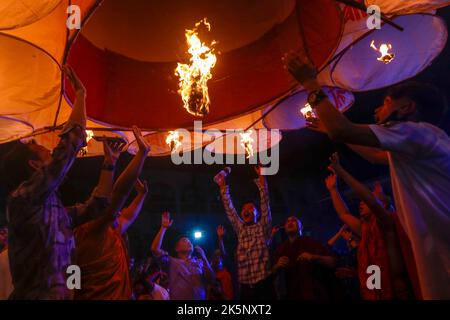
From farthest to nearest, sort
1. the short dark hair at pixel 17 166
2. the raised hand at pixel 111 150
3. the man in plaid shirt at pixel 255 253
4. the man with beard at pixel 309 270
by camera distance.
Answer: the man in plaid shirt at pixel 255 253 < the man with beard at pixel 309 270 < the raised hand at pixel 111 150 < the short dark hair at pixel 17 166

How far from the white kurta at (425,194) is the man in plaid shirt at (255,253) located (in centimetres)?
278

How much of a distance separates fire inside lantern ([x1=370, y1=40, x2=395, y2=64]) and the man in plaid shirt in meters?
2.20

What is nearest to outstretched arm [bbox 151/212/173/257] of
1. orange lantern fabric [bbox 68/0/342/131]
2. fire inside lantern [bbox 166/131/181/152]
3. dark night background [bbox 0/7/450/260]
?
fire inside lantern [bbox 166/131/181/152]

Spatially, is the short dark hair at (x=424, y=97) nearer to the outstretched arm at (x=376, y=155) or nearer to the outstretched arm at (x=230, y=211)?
the outstretched arm at (x=376, y=155)

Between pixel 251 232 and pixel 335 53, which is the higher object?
pixel 335 53

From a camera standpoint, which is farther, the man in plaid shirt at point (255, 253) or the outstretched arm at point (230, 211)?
the outstretched arm at point (230, 211)

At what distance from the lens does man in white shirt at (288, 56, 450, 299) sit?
166 cm

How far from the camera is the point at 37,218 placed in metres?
1.78

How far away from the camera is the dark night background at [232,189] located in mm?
11680

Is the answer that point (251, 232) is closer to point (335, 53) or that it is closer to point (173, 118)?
point (173, 118)

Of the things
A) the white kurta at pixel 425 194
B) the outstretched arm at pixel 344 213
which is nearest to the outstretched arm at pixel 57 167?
the white kurta at pixel 425 194

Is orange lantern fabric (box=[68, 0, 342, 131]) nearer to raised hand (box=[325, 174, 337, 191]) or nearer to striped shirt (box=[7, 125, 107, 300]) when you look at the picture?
raised hand (box=[325, 174, 337, 191])

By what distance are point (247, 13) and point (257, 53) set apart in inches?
18.0
